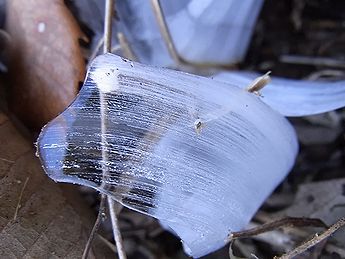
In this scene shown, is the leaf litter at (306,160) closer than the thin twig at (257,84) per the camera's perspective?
No

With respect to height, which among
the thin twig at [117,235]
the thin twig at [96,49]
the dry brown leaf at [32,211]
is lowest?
the thin twig at [117,235]

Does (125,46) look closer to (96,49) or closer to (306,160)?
(96,49)

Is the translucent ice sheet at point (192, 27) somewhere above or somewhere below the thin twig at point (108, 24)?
below

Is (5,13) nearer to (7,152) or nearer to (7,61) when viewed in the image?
(7,61)

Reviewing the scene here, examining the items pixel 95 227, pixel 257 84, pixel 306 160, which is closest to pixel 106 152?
pixel 95 227

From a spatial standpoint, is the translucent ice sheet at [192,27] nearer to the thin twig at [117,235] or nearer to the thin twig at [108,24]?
the thin twig at [108,24]

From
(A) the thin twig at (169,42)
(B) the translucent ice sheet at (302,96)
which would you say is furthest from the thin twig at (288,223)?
(A) the thin twig at (169,42)
